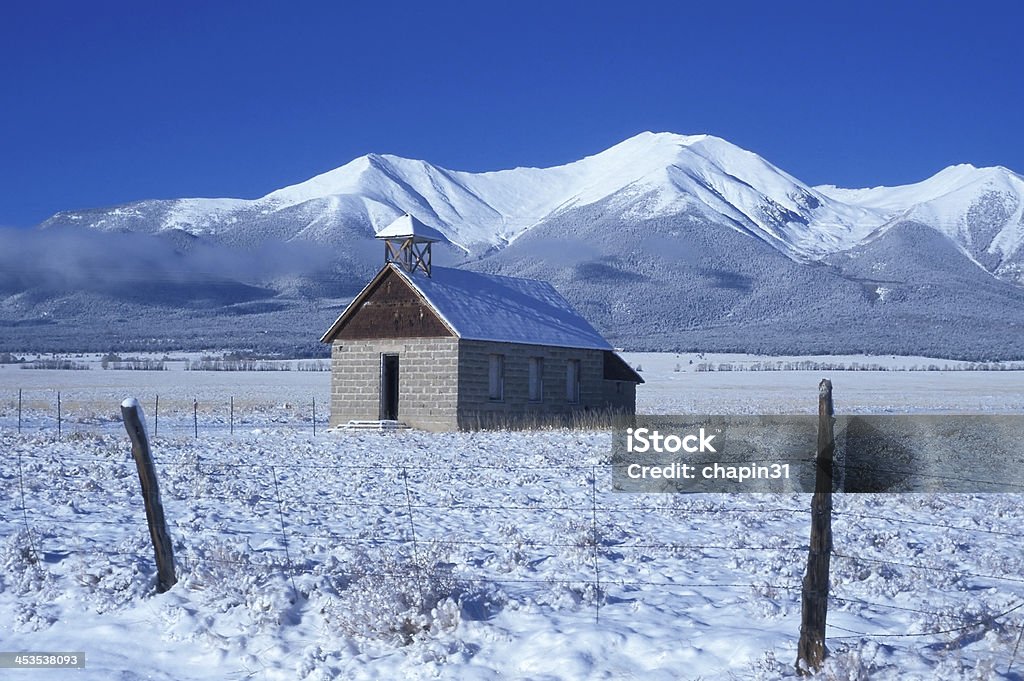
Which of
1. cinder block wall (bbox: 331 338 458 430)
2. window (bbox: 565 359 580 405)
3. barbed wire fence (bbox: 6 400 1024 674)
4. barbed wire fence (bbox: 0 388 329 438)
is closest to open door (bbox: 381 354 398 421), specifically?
cinder block wall (bbox: 331 338 458 430)

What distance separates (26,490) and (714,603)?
31.5 ft

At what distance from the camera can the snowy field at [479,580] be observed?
27.0ft

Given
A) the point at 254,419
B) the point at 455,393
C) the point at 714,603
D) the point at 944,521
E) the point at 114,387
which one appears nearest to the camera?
the point at 714,603

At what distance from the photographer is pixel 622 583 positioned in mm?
9898

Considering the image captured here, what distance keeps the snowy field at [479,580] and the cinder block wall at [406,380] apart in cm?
1170

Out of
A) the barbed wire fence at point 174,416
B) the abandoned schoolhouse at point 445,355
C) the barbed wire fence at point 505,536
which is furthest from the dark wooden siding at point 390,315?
the barbed wire fence at point 505,536

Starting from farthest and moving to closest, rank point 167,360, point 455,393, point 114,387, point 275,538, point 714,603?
point 167,360 → point 114,387 → point 455,393 → point 275,538 → point 714,603

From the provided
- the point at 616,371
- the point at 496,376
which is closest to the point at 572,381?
the point at 616,371

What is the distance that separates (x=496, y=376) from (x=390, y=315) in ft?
11.1

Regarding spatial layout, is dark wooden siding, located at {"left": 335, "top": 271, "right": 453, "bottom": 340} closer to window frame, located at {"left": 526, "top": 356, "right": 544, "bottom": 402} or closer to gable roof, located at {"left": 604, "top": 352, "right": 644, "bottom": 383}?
window frame, located at {"left": 526, "top": 356, "right": 544, "bottom": 402}

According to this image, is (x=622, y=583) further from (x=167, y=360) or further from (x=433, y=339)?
(x=167, y=360)

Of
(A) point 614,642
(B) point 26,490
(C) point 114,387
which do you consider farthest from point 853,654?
(C) point 114,387

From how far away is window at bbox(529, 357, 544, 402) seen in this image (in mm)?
31469

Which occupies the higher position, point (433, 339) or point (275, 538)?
point (433, 339)
